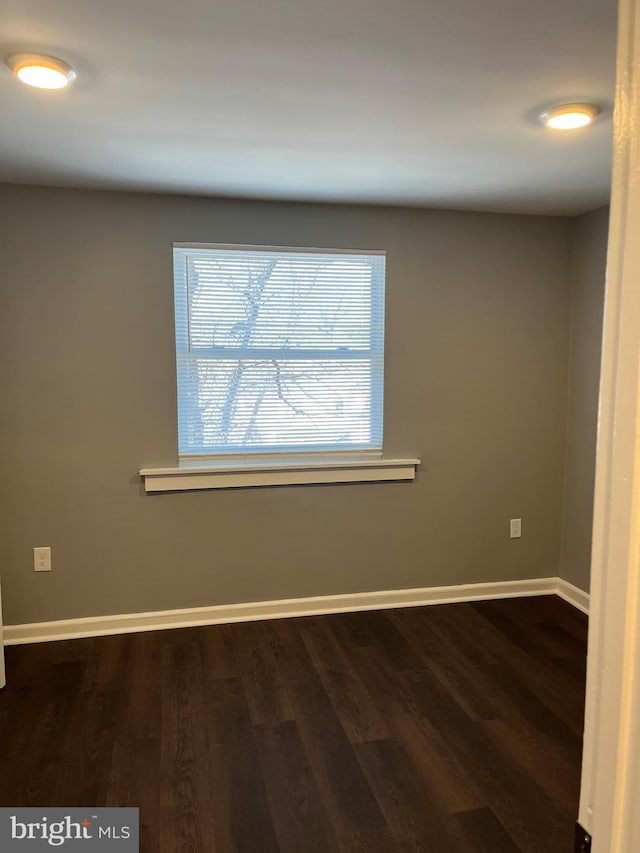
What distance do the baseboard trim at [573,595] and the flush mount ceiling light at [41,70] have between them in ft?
11.3

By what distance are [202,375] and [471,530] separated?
5.95 ft

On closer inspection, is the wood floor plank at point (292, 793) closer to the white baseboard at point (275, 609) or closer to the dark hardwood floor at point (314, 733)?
the dark hardwood floor at point (314, 733)

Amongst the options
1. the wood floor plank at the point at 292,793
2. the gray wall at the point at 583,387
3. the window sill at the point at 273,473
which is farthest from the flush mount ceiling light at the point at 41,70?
the gray wall at the point at 583,387

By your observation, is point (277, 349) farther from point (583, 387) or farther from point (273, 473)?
point (583, 387)

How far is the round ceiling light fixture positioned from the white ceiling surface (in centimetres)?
5

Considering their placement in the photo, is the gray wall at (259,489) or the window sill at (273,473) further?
the window sill at (273,473)

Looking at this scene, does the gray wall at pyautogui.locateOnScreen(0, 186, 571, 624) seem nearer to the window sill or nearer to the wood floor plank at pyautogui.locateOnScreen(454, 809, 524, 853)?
the window sill

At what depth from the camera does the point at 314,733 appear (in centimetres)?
235

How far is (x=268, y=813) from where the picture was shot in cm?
194

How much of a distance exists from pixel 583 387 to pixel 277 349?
69.6 inches

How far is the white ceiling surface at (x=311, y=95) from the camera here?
4.59 feet

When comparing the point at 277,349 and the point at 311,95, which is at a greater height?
the point at 311,95

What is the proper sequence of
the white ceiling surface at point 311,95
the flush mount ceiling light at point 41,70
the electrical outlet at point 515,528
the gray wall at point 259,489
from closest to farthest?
the white ceiling surface at point 311,95, the flush mount ceiling light at point 41,70, the gray wall at point 259,489, the electrical outlet at point 515,528

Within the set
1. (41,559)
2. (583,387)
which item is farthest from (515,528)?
(41,559)
